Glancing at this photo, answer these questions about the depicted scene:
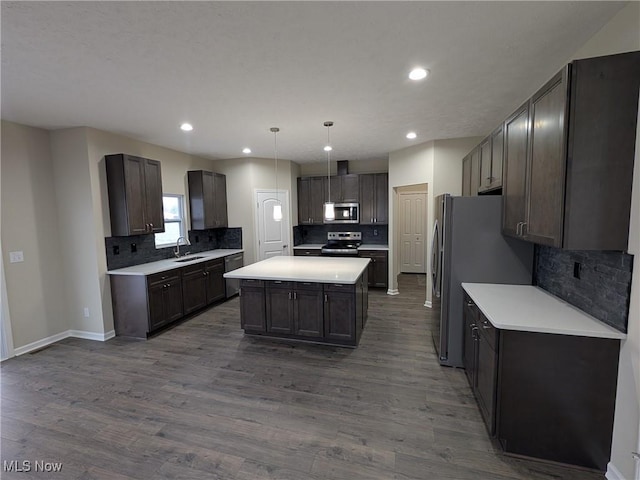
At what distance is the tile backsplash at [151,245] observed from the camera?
4086 millimetres

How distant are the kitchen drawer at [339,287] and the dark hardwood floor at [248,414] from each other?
0.74 meters

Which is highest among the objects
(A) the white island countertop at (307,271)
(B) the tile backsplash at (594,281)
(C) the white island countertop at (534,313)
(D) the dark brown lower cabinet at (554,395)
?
(B) the tile backsplash at (594,281)

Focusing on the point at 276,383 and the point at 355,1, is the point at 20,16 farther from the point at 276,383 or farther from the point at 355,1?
the point at 276,383

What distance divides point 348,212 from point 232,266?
270 cm

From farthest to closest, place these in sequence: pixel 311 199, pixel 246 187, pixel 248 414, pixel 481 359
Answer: pixel 311 199
pixel 246 187
pixel 248 414
pixel 481 359

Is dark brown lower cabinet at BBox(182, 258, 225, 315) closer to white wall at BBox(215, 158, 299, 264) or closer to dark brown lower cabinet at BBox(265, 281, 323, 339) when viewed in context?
white wall at BBox(215, 158, 299, 264)

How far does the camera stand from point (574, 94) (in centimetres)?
161

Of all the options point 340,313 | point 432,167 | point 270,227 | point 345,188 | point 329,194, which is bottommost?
point 340,313

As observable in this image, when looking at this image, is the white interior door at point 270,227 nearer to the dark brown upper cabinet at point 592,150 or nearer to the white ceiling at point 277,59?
the white ceiling at point 277,59

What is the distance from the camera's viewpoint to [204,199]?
5406 mm

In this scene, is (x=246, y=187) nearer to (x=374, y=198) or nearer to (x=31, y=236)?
(x=374, y=198)

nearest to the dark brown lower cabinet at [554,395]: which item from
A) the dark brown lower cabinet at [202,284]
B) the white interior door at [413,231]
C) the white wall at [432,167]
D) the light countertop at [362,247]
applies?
the white wall at [432,167]

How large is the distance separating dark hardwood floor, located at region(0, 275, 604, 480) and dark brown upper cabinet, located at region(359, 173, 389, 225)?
3138 millimetres

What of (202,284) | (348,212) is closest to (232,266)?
(202,284)
